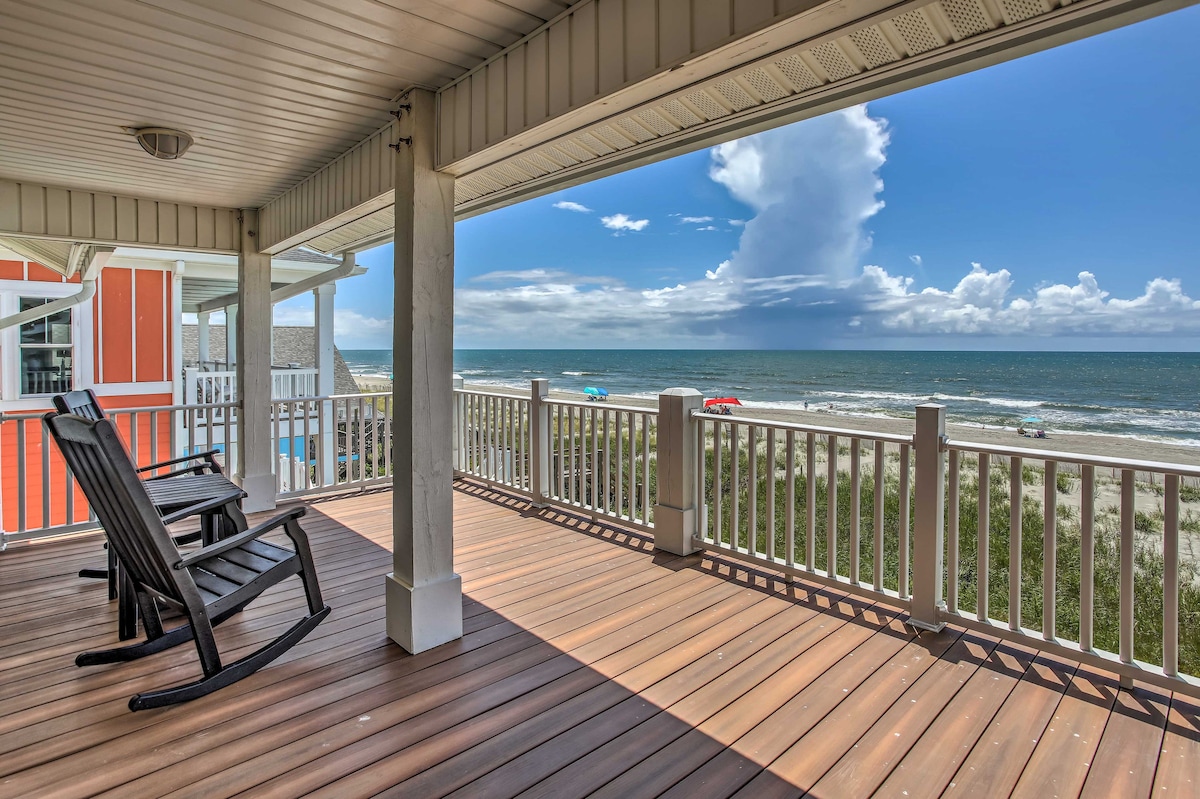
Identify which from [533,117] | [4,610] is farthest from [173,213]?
[533,117]

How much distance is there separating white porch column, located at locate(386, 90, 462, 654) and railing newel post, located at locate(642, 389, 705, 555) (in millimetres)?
1509

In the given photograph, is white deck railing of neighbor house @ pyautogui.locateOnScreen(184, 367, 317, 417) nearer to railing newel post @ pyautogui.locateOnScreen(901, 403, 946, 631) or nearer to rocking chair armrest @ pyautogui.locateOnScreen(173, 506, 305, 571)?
rocking chair armrest @ pyautogui.locateOnScreen(173, 506, 305, 571)

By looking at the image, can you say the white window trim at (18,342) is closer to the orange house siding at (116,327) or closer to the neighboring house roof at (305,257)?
the orange house siding at (116,327)

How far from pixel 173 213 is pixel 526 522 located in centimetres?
339

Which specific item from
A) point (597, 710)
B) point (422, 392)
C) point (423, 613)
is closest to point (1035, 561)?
point (597, 710)

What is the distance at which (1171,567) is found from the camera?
2.13 metres

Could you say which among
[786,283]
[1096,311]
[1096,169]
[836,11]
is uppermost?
[1096,169]

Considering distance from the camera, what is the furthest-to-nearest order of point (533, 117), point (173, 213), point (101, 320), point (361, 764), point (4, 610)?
point (101, 320)
point (173, 213)
point (4, 610)
point (533, 117)
point (361, 764)

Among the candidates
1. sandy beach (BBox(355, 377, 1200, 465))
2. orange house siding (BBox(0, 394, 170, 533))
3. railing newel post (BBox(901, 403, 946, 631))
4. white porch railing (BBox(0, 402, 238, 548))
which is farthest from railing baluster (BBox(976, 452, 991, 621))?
sandy beach (BBox(355, 377, 1200, 465))

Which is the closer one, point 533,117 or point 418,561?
point 533,117

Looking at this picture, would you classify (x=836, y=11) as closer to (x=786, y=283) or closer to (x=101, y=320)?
(x=101, y=320)

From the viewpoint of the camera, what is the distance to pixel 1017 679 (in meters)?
2.27

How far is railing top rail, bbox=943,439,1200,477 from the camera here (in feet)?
6.91

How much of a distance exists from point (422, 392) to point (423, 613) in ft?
3.09
